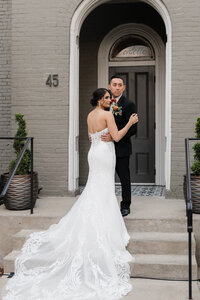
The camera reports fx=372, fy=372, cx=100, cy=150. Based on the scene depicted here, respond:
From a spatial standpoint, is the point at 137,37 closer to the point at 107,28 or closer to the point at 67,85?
the point at 107,28

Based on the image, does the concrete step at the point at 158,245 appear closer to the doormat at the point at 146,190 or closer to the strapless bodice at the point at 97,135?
the strapless bodice at the point at 97,135

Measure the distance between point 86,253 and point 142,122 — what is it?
4.77 metres

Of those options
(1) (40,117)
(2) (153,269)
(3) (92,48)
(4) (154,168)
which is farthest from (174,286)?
(3) (92,48)

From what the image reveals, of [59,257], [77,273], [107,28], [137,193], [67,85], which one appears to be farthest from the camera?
[107,28]

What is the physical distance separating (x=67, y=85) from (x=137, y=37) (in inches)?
105

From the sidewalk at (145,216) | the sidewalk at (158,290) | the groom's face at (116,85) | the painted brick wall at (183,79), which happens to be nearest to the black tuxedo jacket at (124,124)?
the groom's face at (116,85)

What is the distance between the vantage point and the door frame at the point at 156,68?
26.1 ft

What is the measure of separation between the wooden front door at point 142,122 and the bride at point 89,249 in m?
3.65

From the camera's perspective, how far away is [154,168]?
816 cm

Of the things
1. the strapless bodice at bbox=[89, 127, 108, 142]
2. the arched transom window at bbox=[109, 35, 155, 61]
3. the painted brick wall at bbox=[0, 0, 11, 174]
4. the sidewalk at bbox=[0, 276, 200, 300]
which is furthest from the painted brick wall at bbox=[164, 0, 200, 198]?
the painted brick wall at bbox=[0, 0, 11, 174]

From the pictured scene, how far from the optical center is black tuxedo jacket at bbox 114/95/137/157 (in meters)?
4.70

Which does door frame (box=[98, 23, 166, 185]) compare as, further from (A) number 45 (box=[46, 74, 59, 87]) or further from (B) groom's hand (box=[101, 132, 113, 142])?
(B) groom's hand (box=[101, 132, 113, 142])

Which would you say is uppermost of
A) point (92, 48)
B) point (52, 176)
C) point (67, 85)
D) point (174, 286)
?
point (92, 48)

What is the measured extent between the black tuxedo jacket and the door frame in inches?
131
